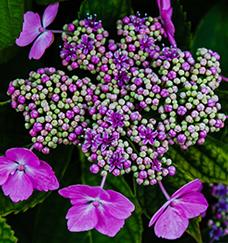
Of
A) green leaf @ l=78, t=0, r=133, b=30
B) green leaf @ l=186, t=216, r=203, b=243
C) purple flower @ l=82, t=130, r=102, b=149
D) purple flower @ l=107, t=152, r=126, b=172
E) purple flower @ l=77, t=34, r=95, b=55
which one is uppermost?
green leaf @ l=78, t=0, r=133, b=30

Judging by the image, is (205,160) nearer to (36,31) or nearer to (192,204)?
(192,204)

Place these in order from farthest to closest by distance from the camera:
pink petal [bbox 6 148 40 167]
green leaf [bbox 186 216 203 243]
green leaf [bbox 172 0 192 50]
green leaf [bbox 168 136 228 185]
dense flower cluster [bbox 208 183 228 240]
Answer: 1. dense flower cluster [bbox 208 183 228 240]
2. green leaf [bbox 172 0 192 50]
3. green leaf [bbox 168 136 228 185]
4. green leaf [bbox 186 216 203 243]
5. pink petal [bbox 6 148 40 167]

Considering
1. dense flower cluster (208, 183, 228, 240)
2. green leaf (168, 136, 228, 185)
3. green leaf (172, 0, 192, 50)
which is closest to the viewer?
green leaf (168, 136, 228, 185)

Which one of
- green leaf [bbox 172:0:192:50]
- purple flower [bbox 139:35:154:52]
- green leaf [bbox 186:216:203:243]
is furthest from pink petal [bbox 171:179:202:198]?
green leaf [bbox 172:0:192:50]

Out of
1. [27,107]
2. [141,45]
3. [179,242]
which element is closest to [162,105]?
[141,45]

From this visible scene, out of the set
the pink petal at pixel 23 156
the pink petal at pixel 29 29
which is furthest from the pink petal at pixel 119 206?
the pink petal at pixel 29 29

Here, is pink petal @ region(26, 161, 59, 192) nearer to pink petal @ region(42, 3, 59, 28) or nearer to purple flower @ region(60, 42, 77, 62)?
purple flower @ region(60, 42, 77, 62)

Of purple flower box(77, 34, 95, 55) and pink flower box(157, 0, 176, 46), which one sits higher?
pink flower box(157, 0, 176, 46)

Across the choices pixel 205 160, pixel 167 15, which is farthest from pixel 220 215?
pixel 167 15
